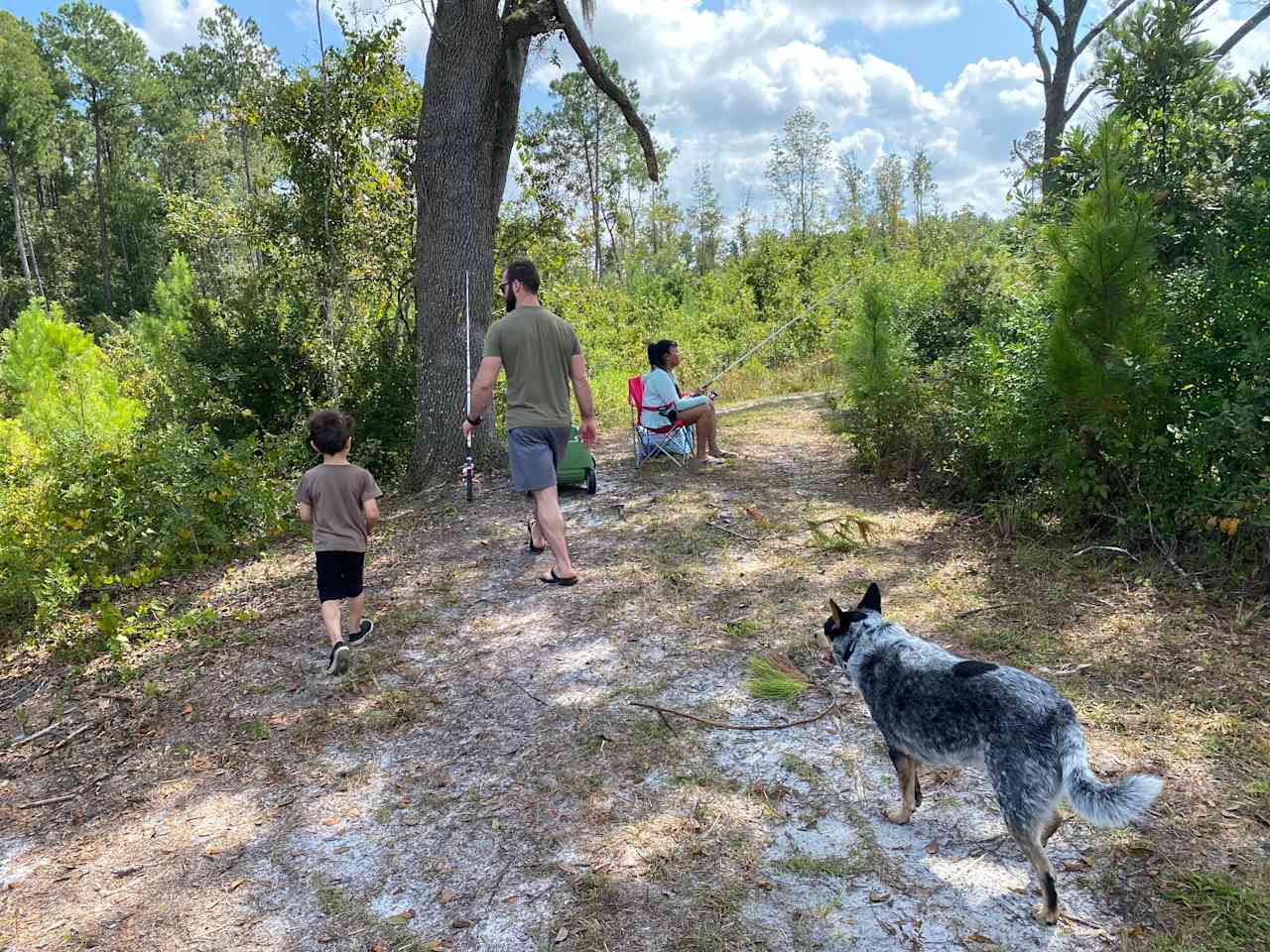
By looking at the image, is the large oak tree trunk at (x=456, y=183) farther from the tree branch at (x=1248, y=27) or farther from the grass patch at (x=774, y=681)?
the tree branch at (x=1248, y=27)

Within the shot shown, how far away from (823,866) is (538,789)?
3.66 feet

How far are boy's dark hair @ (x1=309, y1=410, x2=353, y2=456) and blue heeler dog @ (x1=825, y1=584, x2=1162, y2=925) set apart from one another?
8.81 ft

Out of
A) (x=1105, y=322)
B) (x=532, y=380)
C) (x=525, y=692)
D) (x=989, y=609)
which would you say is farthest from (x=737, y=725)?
(x=1105, y=322)

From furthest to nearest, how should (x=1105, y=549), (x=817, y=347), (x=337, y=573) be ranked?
(x=817, y=347)
(x=1105, y=549)
(x=337, y=573)

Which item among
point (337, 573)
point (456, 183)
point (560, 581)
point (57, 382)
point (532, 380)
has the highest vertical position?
point (456, 183)

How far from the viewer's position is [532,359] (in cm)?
457

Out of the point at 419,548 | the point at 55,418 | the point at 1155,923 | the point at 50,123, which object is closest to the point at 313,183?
the point at 419,548

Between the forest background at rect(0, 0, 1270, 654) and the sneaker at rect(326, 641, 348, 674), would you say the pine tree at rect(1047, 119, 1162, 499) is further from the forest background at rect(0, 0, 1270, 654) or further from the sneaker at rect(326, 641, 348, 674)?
the sneaker at rect(326, 641, 348, 674)

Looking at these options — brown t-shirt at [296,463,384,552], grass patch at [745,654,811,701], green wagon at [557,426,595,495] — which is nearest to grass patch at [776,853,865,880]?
grass patch at [745,654,811,701]

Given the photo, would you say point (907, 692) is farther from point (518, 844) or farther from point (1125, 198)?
point (1125, 198)

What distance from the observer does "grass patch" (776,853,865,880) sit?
2430 mm

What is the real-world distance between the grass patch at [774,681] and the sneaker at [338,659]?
2126 mm

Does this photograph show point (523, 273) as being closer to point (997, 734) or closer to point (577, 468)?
point (577, 468)

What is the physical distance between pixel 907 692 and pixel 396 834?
6.25 feet
